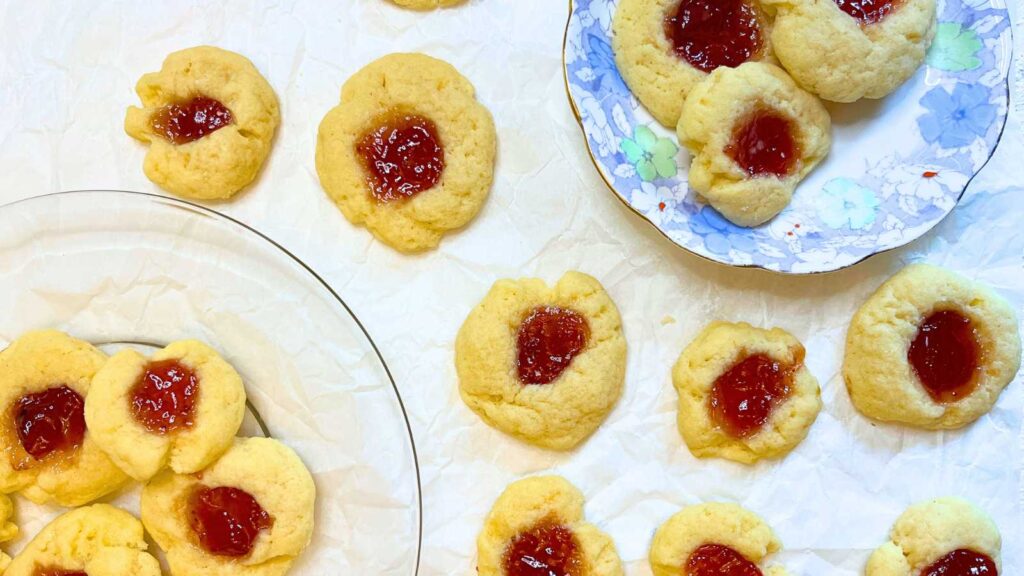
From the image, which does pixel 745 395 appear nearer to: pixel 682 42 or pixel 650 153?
pixel 650 153

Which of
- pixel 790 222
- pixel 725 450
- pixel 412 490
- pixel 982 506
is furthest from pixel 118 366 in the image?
pixel 982 506

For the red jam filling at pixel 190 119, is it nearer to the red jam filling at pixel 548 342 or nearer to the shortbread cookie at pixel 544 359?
the shortbread cookie at pixel 544 359

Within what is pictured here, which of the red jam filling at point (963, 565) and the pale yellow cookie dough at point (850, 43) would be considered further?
the red jam filling at point (963, 565)

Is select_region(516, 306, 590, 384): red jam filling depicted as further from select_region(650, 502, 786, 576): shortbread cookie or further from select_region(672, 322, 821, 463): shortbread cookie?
select_region(650, 502, 786, 576): shortbread cookie

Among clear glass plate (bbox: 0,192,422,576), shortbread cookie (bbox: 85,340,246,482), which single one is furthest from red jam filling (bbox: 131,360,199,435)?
clear glass plate (bbox: 0,192,422,576)

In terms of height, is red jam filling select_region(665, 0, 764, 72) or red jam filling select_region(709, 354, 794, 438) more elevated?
red jam filling select_region(665, 0, 764, 72)

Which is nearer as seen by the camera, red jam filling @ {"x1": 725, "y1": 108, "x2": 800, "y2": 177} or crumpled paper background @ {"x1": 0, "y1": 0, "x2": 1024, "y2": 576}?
red jam filling @ {"x1": 725, "y1": 108, "x2": 800, "y2": 177}

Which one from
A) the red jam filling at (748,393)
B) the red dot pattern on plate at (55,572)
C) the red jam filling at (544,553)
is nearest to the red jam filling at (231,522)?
the red dot pattern on plate at (55,572)

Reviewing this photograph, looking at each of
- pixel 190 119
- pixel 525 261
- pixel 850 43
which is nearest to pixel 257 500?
pixel 525 261
